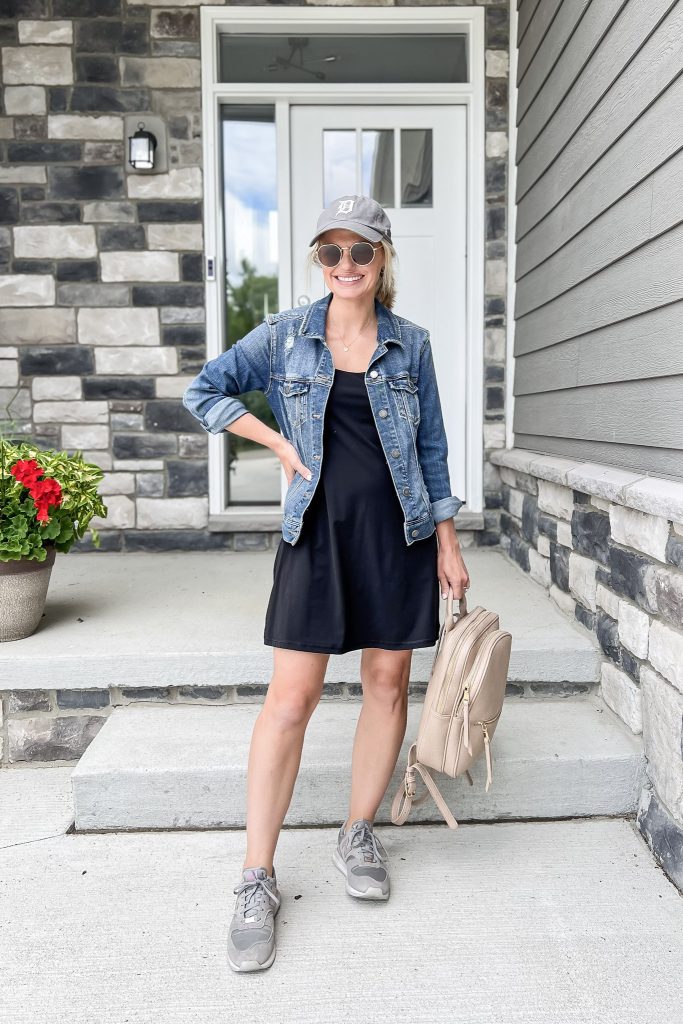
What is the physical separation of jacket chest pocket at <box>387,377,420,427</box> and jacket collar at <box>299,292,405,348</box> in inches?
3.4

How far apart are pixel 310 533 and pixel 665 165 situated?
4.09ft

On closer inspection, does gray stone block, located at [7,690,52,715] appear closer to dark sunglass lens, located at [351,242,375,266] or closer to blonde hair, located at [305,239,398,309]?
blonde hair, located at [305,239,398,309]

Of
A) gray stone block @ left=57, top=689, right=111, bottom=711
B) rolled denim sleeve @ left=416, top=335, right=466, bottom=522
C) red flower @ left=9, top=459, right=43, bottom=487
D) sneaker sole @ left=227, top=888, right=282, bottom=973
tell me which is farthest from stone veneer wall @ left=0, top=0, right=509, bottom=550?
sneaker sole @ left=227, top=888, right=282, bottom=973

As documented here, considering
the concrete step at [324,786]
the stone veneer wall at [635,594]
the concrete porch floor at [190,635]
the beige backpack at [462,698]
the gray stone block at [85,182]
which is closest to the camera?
the beige backpack at [462,698]

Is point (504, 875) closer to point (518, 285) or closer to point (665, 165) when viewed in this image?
point (665, 165)

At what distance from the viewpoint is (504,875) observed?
1899 mm

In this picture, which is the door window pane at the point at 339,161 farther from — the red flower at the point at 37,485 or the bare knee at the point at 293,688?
the bare knee at the point at 293,688

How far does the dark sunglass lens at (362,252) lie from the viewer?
1.61m

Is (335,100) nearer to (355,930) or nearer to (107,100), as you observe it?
(107,100)

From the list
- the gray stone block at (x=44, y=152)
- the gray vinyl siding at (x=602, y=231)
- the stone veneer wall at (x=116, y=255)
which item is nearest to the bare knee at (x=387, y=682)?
the gray vinyl siding at (x=602, y=231)

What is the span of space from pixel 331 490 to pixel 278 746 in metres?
0.54

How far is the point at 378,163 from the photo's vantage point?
154 inches

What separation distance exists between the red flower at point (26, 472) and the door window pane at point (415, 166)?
230 centimetres

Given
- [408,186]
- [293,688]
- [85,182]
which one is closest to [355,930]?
[293,688]
